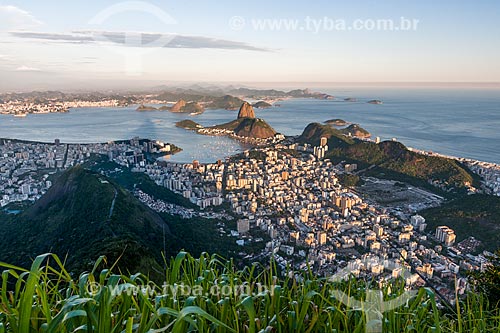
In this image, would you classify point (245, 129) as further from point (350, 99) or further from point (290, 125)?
point (350, 99)

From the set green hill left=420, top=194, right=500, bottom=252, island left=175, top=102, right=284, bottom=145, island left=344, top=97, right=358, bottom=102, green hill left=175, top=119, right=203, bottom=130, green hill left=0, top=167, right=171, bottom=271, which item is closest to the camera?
green hill left=0, top=167, right=171, bottom=271

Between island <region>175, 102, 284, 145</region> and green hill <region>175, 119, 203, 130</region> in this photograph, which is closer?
island <region>175, 102, 284, 145</region>

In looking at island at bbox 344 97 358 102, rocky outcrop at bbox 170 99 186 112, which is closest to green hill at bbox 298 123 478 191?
rocky outcrop at bbox 170 99 186 112

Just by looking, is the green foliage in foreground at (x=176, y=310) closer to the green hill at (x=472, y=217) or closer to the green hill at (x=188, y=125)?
the green hill at (x=472, y=217)

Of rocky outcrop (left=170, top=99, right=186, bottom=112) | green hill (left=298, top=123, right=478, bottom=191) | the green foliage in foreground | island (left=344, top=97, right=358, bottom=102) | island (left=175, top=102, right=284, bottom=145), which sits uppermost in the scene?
island (left=344, top=97, right=358, bottom=102)

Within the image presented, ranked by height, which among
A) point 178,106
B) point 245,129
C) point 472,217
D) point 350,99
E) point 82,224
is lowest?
point 472,217

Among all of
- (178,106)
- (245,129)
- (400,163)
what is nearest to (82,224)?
(400,163)

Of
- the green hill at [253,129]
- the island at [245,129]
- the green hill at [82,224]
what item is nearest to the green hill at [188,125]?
the island at [245,129]

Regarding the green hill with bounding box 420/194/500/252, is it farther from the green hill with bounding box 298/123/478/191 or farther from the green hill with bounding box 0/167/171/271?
the green hill with bounding box 0/167/171/271
